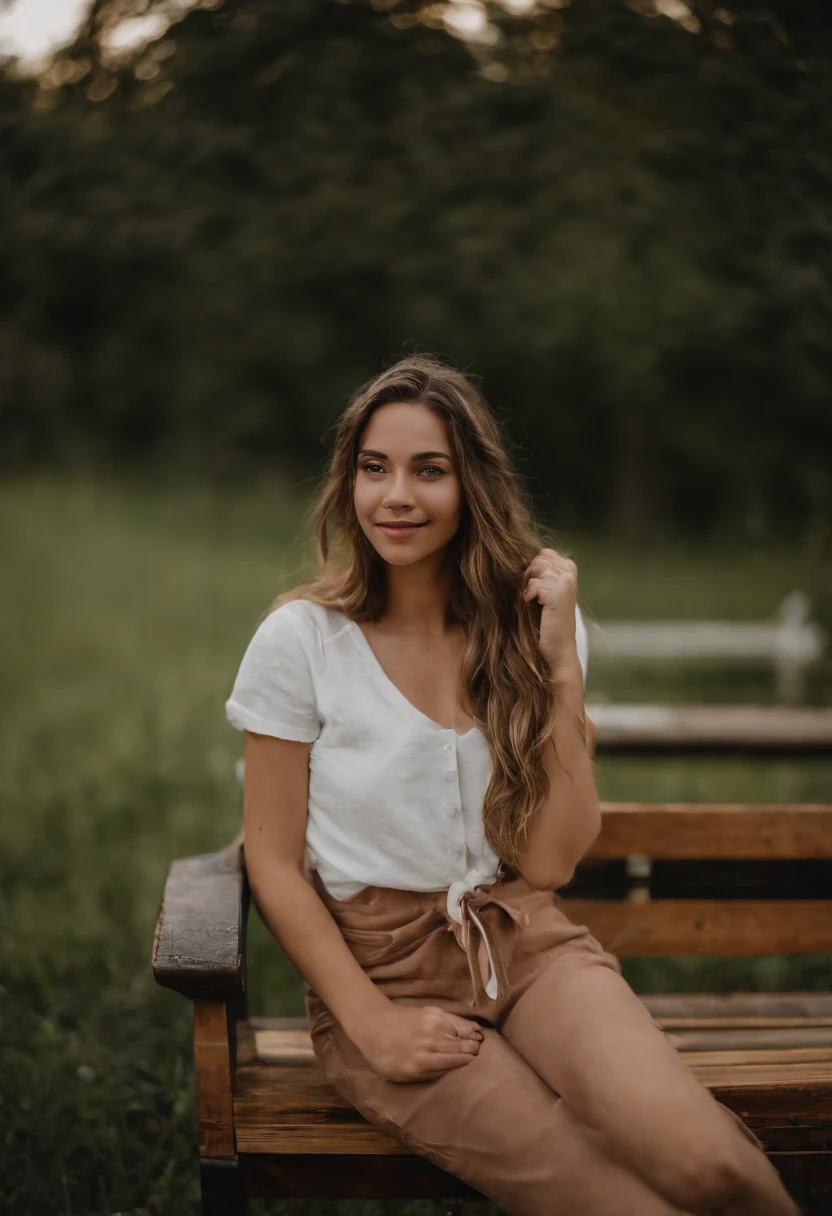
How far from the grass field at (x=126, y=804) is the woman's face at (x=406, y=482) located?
36cm

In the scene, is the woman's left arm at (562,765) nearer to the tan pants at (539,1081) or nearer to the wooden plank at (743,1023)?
the tan pants at (539,1081)

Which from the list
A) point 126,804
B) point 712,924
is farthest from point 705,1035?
point 126,804

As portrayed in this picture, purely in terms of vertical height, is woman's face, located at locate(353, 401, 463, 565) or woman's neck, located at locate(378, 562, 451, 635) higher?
woman's face, located at locate(353, 401, 463, 565)

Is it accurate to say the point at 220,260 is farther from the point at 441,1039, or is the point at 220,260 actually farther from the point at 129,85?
the point at 441,1039

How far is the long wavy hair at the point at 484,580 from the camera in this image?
201 cm

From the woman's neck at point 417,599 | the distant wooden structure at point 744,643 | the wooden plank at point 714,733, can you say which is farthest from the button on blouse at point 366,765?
the distant wooden structure at point 744,643

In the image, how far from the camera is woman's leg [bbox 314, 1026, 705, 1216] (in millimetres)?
1663

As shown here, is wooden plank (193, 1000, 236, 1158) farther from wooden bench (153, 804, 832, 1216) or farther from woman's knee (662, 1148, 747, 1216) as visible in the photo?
woman's knee (662, 1148, 747, 1216)

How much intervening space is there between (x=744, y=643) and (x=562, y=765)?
4.63 metres

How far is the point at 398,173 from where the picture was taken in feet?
10.9

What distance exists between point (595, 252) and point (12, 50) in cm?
176

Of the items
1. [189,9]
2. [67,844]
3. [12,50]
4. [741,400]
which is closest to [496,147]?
[189,9]

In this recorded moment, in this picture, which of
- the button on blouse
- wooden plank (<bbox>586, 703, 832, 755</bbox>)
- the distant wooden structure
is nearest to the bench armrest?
the button on blouse

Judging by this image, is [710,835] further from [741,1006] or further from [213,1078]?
[213,1078]
